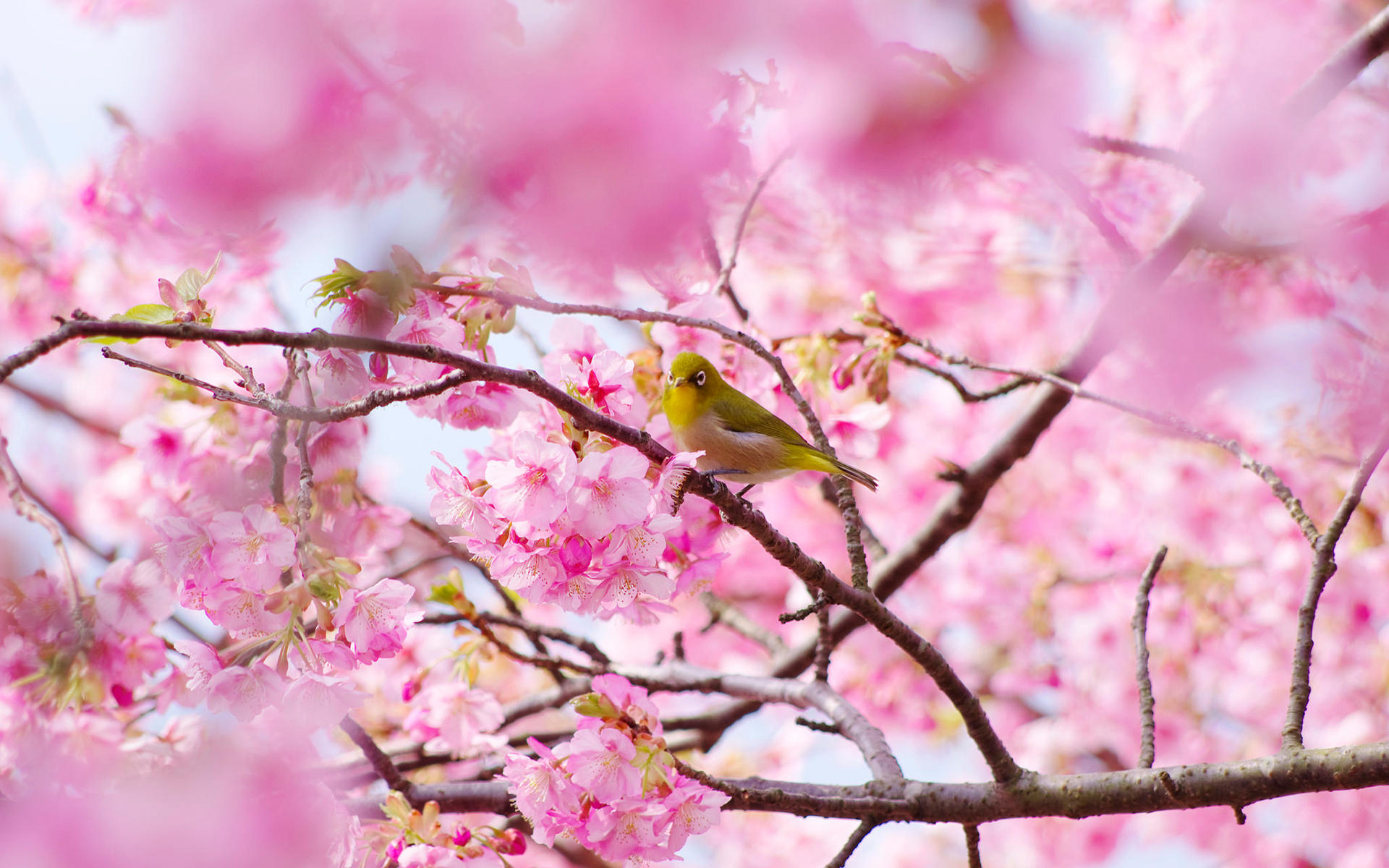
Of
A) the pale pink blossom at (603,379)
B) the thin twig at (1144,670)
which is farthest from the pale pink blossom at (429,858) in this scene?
the thin twig at (1144,670)

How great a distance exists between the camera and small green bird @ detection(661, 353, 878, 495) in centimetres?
225

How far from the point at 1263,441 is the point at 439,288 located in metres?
4.48

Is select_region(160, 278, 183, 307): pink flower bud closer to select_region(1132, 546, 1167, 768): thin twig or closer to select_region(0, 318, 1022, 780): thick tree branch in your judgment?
select_region(0, 318, 1022, 780): thick tree branch

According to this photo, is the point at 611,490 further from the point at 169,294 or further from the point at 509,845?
the point at 509,845

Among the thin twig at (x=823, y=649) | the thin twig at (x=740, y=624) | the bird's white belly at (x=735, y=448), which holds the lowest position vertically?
the thin twig at (x=823, y=649)

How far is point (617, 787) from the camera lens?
5.11ft

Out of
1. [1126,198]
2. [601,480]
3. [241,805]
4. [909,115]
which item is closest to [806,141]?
[909,115]

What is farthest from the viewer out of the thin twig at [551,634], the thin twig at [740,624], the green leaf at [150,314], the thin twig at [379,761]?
the thin twig at [740,624]

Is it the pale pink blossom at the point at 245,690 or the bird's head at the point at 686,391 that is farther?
the bird's head at the point at 686,391

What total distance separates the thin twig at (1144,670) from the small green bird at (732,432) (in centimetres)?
64

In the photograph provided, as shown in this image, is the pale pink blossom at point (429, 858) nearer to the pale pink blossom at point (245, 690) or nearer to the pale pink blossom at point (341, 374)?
the pale pink blossom at point (245, 690)

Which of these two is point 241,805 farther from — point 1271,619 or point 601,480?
point 1271,619

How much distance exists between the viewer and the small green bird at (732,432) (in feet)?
7.39

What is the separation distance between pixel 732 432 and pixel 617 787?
961 mm
